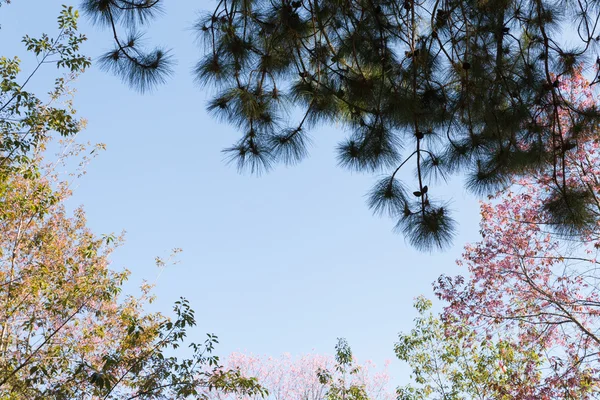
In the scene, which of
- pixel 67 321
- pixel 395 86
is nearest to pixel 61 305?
pixel 67 321

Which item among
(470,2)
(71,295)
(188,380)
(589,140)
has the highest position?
(589,140)

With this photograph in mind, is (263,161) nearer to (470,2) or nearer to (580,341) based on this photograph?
(470,2)

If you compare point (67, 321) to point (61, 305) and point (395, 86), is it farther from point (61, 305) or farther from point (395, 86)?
point (395, 86)

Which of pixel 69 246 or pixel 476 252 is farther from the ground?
pixel 476 252

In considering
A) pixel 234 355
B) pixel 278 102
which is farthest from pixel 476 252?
pixel 234 355

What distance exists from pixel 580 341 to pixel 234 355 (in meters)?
8.62

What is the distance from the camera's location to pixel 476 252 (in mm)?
6914

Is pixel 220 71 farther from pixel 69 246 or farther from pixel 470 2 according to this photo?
pixel 69 246

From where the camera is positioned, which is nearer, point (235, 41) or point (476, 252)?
point (235, 41)

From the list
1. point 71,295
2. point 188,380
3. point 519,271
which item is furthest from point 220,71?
point 519,271

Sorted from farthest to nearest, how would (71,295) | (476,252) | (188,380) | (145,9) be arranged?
1. (476,252)
2. (71,295)
3. (188,380)
4. (145,9)

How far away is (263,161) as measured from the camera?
3020 mm

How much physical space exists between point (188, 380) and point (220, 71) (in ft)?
7.48

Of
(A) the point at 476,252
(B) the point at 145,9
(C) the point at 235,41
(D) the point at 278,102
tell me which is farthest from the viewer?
(A) the point at 476,252
